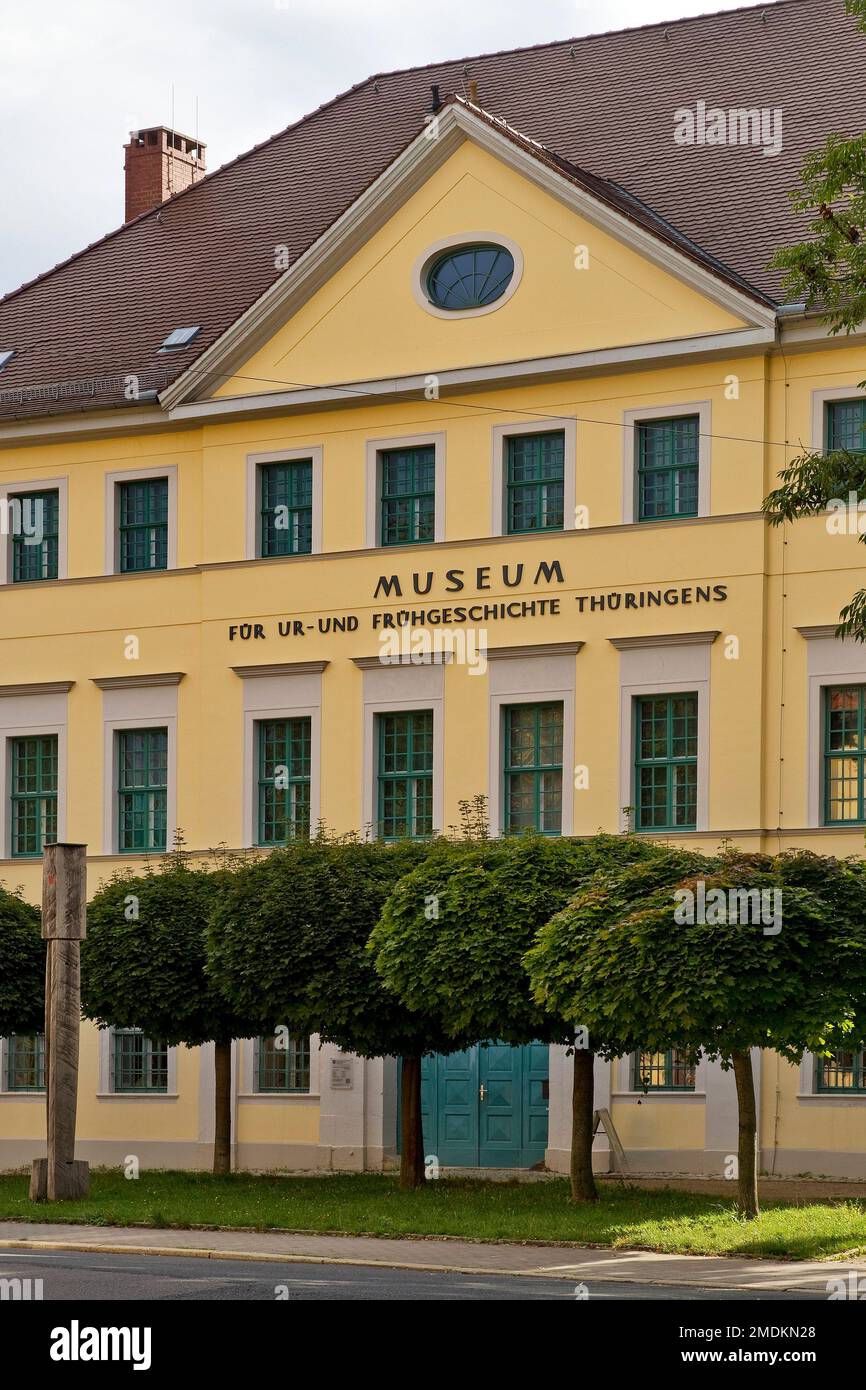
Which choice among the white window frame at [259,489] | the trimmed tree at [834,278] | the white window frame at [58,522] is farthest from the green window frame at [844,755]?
the white window frame at [58,522]

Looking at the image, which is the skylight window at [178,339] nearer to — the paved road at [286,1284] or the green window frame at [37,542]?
the green window frame at [37,542]

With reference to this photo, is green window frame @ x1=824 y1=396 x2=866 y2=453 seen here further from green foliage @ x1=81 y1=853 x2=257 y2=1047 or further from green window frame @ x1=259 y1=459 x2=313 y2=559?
green foliage @ x1=81 y1=853 x2=257 y2=1047

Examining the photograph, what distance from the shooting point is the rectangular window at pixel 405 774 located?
111 ft

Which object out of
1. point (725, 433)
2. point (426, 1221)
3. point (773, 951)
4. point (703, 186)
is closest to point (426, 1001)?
point (426, 1221)

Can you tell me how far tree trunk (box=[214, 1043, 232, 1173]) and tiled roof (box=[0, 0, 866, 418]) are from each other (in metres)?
10.8

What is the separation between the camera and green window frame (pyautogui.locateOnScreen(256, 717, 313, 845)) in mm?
34844

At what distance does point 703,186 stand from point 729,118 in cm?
209

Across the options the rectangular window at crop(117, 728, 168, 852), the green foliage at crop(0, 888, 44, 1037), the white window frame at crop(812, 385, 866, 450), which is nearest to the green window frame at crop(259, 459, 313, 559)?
the rectangular window at crop(117, 728, 168, 852)

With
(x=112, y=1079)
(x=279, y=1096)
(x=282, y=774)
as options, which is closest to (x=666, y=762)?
(x=282, y=774)

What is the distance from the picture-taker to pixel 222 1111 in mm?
32594

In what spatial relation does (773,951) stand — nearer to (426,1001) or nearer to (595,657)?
(426,1001)

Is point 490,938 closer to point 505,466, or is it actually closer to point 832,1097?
point 832,1097
